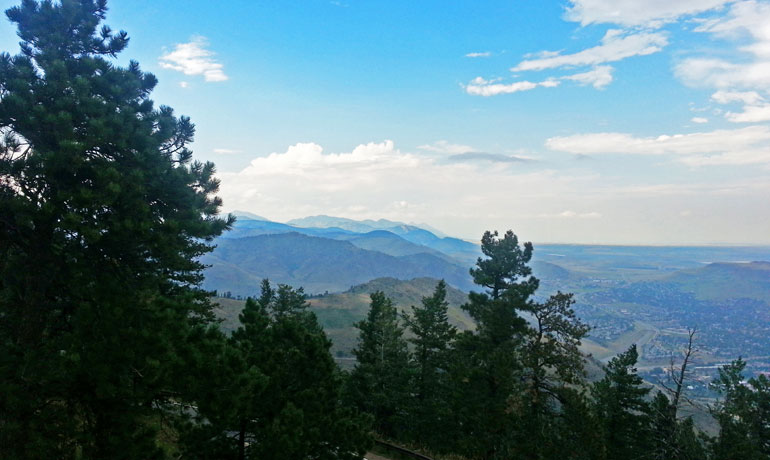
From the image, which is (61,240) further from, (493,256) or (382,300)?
(382,300)

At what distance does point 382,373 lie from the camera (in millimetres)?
33906

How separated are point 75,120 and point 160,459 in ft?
34.0

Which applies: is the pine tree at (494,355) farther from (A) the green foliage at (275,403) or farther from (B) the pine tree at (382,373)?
(A) the green foliage at (275,403)

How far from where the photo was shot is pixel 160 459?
35.1ft

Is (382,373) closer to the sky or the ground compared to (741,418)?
closer to the ground

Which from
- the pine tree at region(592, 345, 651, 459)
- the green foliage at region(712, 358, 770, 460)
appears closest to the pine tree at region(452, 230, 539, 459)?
the pine tree at region(592, 345, 651, 459)

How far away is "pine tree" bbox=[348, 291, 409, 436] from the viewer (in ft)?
108

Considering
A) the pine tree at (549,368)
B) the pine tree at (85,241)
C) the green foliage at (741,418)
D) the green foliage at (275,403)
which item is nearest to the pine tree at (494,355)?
the pine tree at (549,368)

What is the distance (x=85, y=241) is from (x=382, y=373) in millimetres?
25359

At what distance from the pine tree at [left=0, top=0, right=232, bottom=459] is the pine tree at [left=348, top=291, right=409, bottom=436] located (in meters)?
21.7

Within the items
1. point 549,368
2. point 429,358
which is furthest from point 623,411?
point 429,358

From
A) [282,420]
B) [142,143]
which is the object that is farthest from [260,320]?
[142,143]

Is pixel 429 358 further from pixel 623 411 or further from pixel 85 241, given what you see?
pixel 85 241

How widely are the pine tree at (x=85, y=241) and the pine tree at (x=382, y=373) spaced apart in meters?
21.7
